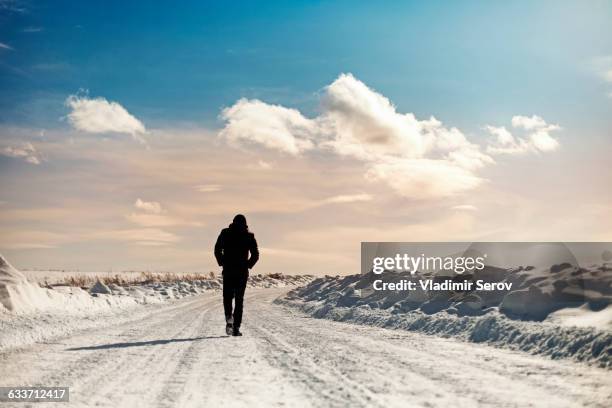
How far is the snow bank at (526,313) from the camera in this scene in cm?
815

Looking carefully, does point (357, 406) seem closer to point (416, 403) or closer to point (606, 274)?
point (416, 403)

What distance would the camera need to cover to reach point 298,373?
6395mm

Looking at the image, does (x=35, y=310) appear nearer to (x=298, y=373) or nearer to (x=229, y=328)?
(x=229, y=328)

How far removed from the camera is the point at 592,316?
934 cm

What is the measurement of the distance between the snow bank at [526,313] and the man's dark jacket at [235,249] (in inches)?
164

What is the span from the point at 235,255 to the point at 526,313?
20.0ft

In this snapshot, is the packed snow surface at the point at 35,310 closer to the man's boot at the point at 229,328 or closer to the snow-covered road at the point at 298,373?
the snow-covered road at the point at 298,373

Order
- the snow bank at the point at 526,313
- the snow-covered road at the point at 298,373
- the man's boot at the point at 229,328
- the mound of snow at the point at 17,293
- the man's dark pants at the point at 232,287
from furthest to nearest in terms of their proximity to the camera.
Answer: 1. the mound of snow at the point at 17,293
2. the man's dark pants at the point at 232,287
3. the man's boot at the point at 229,328
4. the snow bank at the point at 526,313
5. the snow-covered road at the point at 298,373

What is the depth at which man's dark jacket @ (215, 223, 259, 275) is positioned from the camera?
35.9ft

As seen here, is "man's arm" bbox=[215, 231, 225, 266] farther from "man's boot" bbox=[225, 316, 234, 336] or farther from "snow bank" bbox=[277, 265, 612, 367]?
"snow bank" bbox=[277, 265, 612, 367]

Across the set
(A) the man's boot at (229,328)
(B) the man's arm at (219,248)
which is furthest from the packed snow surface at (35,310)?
(B) the man's arm at (219,248)

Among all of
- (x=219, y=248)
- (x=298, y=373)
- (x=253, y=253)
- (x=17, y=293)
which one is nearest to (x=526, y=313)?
(x=253, y=253)

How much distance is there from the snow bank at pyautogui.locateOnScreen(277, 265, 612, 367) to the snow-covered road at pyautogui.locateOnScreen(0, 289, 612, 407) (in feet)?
2.02

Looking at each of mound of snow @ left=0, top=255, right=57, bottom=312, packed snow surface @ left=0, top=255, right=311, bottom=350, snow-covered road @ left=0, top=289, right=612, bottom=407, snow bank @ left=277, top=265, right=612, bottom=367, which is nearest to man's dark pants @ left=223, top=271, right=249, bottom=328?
snow-covered road @ left=0, top=289, right=612, bottom=407
